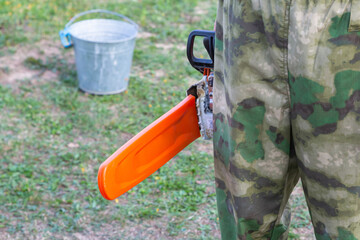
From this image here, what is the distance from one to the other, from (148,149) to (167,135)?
0.30ft

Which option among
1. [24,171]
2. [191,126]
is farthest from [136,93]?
[191,126]

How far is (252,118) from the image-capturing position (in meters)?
1.39

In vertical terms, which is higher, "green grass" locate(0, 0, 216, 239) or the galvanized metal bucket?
the galvanized metal bucket

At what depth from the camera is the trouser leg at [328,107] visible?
118 cm

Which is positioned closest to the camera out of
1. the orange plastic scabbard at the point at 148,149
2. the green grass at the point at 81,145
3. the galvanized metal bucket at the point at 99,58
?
the orange plastic scabbard at the point at 148,149

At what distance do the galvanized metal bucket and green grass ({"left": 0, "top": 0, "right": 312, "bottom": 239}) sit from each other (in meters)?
0.09

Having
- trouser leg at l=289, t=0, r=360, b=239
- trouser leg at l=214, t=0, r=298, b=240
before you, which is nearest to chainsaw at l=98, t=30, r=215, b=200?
trouser leg at l=214, t=0, r=298, b=240

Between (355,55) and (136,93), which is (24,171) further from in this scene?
(355,55)

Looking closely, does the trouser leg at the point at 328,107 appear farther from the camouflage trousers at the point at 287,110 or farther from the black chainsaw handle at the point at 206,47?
the black chainsaw handle at the point at 206,47

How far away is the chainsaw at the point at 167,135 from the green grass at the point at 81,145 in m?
0.83

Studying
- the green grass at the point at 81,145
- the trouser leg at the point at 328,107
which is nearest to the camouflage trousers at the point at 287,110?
the trouser leg at the point at 328,107

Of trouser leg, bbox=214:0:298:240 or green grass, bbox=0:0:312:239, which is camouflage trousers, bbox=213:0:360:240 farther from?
green grass, bbox=0:0:312:239

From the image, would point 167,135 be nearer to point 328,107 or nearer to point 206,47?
point 206,47

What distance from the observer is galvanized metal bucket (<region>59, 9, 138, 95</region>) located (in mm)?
3684
